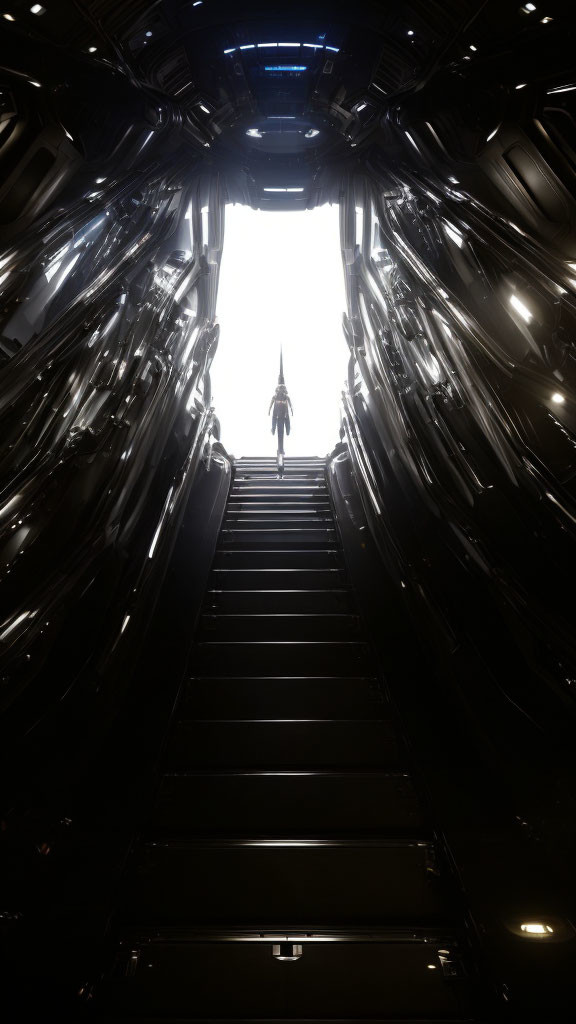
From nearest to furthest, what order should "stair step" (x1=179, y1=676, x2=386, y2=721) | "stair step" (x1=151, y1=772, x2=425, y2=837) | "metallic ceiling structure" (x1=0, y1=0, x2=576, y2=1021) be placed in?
"metallic ceiling structure" (x1=0, y1=0, x2=576, y2=1021) < "stair step" (x1=151, y1=772, x2=425, y2=837) < "stair step" (x1=179, y1=676, x2=386, y2=721)

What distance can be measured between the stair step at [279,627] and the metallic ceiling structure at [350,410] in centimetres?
21

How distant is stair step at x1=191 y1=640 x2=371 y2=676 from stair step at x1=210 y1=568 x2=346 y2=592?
82 cm

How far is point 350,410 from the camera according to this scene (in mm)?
5934

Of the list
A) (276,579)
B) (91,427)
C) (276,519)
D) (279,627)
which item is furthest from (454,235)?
(279,627)

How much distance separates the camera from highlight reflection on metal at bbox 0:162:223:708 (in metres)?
2.36

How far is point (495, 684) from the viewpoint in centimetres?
225

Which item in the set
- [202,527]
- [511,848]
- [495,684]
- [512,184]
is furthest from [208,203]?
[511,848]

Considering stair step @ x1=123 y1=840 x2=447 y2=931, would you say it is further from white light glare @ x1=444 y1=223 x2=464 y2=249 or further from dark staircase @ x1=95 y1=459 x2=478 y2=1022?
white light glare @ x1=444 y1=223 x2=464 y2=249

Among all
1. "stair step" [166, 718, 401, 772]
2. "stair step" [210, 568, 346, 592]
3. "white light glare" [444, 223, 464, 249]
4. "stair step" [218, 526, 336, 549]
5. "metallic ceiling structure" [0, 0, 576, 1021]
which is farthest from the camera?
"stair step" [218, 526, 336, 549]

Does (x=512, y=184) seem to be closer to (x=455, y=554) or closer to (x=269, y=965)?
(x=455, y=554)

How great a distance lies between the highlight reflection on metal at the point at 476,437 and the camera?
2.42m

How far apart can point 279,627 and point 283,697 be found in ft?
2.24

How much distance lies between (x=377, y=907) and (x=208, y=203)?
848cm

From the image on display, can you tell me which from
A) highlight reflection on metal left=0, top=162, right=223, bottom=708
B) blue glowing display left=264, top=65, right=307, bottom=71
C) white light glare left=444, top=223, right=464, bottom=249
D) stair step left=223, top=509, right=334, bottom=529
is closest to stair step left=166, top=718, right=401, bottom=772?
highlight reflection on metal left=0, top=162, right=223, bottom=708
